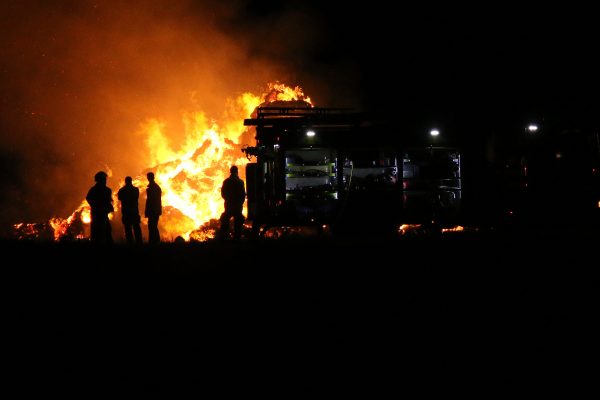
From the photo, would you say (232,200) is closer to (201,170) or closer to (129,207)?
(129,207)

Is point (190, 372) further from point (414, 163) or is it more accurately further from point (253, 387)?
point (414, 163)

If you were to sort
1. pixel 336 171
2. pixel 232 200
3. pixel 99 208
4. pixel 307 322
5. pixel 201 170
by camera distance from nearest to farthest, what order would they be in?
pixel 307 322, pixel 99 208, pixel 232 200, pixel 336 171, pixel 201 170

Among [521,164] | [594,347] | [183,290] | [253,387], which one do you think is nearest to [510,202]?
[521,164]

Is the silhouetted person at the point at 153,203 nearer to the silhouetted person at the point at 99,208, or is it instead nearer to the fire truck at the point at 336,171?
the silhouetted person at the point at 99,208

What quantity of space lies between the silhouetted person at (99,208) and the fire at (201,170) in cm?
1229

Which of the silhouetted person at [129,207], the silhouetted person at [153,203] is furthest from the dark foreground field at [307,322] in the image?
the silhouetted person at [153,203]

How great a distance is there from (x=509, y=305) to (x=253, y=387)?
3.13m

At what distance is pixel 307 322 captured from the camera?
15.0ft

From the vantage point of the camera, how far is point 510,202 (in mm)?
13914

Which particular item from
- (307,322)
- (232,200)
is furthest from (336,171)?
(307,322)

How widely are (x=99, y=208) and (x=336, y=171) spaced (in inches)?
288

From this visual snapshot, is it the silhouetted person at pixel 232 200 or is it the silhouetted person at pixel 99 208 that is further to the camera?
the silhouetted person at pixel 232 200

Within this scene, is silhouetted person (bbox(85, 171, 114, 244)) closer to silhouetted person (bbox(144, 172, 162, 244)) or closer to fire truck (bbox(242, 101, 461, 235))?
silhouetted person (bbox(144, 172, 162, 244))

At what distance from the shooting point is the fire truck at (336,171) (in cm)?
1345
